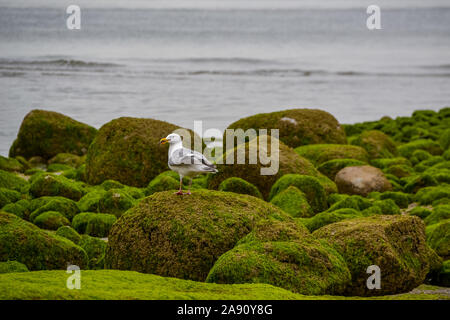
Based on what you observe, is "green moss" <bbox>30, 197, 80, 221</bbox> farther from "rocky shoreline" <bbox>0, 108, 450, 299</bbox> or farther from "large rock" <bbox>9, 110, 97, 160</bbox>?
"large rock" <bbox>9, 110, 97, 160</bbox>

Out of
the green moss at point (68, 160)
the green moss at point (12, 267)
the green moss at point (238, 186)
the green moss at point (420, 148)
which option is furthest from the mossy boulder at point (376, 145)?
the green moss at point (12, 267)

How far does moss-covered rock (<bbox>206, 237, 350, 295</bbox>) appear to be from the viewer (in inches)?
202

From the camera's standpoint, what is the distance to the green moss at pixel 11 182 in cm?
1071

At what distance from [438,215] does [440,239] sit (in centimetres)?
116

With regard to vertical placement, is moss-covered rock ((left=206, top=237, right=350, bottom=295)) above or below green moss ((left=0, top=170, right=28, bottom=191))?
below

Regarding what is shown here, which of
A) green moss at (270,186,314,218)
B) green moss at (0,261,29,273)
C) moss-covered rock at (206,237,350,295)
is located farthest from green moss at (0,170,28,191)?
moss-covered rock at (206,237,350,295)

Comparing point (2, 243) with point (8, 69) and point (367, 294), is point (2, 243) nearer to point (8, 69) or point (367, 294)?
point (367, 294)

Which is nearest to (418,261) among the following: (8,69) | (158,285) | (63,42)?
→ (158,285)

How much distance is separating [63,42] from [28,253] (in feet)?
138

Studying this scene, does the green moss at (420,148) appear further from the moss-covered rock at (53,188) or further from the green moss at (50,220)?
the green moss at (50,220)

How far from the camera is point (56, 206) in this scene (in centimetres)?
894

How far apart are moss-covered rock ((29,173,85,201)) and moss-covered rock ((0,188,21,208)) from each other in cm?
25
